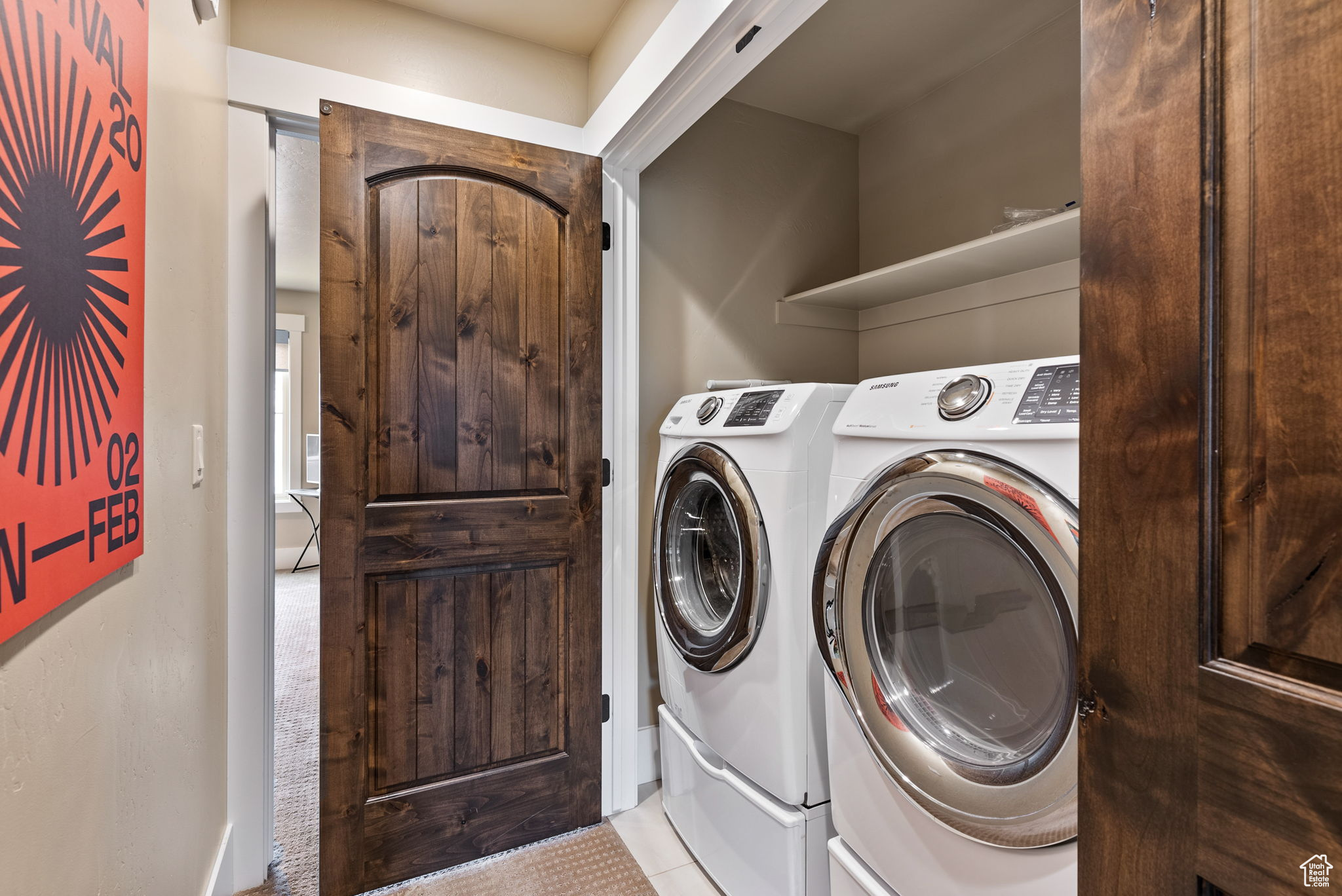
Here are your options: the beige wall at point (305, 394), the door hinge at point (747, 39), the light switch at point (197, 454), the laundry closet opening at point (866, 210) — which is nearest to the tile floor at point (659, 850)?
the laundry closet opening at point (866, 210)

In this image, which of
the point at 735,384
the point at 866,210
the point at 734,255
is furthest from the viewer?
the point at 866,210

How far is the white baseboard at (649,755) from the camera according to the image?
2.13m

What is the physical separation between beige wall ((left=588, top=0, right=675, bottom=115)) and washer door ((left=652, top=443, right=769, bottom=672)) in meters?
1.10

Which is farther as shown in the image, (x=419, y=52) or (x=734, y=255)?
(x=734, y=255)

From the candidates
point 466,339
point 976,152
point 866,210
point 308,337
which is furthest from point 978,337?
point 308,337

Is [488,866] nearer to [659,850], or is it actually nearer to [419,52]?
[659,850]

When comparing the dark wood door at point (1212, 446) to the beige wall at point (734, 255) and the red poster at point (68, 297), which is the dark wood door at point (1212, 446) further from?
the beige wall at point (734, 255)

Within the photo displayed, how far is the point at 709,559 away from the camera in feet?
5.82

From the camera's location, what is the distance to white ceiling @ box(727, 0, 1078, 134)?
1.85 m

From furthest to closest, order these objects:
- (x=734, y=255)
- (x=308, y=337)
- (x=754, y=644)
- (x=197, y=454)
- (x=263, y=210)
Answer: (x=308, y=337)
(x=734, y=255)
(x=263, y=210)
(x=754, y=644)
(x=197, y=454)

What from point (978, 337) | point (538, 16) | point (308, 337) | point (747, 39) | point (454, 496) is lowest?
point (454, 496)

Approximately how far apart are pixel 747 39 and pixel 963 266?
96 centimetres

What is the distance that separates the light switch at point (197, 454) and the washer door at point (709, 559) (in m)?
1.10

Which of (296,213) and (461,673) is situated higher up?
(296,213)
